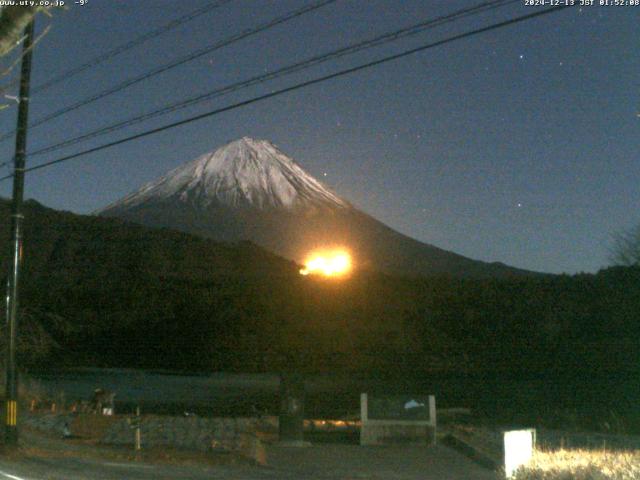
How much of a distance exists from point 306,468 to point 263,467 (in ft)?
2.78

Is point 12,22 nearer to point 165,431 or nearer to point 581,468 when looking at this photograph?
point 581,468

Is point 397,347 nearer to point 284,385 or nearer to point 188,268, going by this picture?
point 188,268

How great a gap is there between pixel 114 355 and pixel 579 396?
30201 mm

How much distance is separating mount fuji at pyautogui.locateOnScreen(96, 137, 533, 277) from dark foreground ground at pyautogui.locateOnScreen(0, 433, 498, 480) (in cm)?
11767

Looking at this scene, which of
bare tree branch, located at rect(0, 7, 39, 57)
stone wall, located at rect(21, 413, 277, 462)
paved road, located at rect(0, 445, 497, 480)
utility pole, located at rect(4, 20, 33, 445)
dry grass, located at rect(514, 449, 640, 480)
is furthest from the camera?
stone wall, located at rect(21, 413, 277, 462)

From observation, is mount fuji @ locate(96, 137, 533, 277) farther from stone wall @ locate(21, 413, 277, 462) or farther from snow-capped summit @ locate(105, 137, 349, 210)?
stone wall @ locate(21, 413, 277, 462)

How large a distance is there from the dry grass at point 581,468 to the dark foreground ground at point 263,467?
2.41 m

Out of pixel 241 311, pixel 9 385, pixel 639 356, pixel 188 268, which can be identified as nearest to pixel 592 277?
pixel 639 356

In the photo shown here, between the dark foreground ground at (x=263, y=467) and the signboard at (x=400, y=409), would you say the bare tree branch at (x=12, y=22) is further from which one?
the signboard at (x=400, y=409)

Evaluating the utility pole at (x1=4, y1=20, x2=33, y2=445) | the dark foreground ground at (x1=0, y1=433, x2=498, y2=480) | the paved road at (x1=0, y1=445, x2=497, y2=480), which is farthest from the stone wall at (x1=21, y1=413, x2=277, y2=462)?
the utility pole at (x1=4, y1=20, x2=33, y2=445)

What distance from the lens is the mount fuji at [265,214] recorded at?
5605 inches

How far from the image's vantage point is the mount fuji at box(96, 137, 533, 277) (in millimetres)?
142375

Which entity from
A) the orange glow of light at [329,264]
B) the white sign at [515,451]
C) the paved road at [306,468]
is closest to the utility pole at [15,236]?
the paved road at [306,468]

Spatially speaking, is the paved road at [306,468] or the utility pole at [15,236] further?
the utility pole at [15,236]
